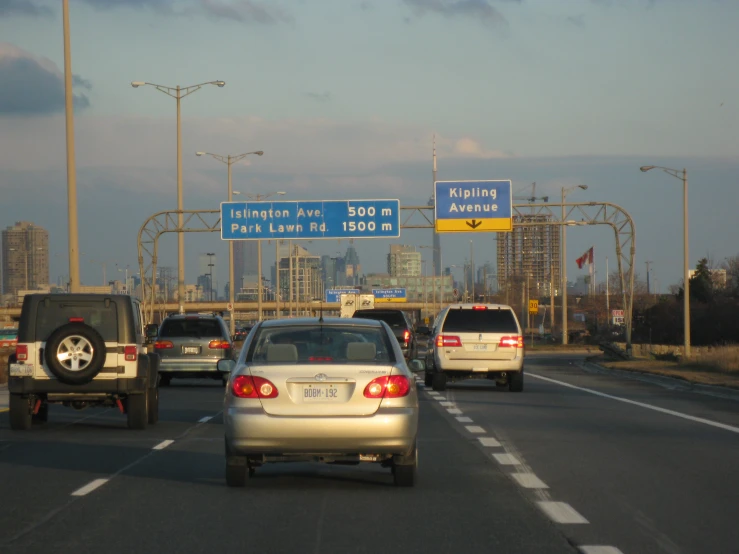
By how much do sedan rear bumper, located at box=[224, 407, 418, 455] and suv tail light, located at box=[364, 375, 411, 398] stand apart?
0.16 m

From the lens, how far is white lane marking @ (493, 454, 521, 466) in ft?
43.3

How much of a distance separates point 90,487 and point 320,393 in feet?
8.54

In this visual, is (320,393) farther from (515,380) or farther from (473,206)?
(473,206)

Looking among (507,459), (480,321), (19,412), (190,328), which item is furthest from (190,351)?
(507,459)

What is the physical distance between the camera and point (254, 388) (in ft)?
35.2

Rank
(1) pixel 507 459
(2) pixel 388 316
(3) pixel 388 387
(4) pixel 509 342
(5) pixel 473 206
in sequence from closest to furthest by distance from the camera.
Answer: (3) pixel 388 387
(1) pixel 507 459
(4) pixel 509 342
(2) pixel 388 316
(5) pixel 473 206

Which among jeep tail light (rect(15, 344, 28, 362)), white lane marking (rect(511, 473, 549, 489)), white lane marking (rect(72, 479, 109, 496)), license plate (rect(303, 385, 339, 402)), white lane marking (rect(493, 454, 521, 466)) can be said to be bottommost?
white lane marking (rect(493, 454, 521, 466))

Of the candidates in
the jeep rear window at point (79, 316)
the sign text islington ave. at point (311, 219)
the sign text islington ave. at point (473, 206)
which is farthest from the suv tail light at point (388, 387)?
the sign text islington ave. at point (311, 219)

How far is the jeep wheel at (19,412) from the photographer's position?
17.5 m

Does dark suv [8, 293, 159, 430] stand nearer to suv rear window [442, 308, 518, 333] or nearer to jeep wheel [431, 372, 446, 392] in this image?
suv rear window [442, 308, 518, 333]

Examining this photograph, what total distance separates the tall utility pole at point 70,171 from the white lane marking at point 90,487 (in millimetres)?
18792

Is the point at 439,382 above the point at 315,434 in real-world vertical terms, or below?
below

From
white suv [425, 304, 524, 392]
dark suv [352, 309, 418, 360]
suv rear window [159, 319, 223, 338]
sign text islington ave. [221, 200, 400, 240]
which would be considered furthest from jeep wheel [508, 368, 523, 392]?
sign text islington ave. [221, 200, 400, 240]

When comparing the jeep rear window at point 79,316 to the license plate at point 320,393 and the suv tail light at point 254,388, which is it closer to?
the suv tail light at point 254,388
